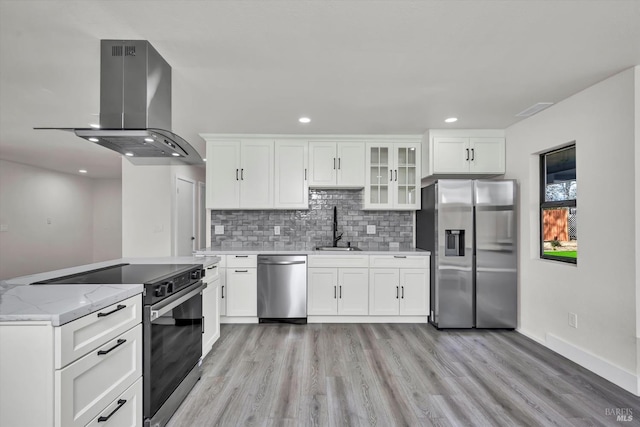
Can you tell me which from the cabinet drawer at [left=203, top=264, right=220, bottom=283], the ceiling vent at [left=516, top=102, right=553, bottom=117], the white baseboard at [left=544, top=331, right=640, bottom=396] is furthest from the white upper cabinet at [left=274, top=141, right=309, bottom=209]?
the white baseboard at [left=544, top=331, right=640, bottom=396]

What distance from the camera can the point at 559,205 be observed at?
9.89ft

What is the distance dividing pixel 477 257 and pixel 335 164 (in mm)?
2088

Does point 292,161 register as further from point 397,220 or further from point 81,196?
point 81,196

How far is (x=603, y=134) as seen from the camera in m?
2.45

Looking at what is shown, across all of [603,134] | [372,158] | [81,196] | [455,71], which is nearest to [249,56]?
[455,71]

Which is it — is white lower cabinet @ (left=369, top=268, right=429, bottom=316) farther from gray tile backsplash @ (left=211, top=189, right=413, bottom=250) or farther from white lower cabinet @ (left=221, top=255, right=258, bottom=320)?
white lower cabinet @ (left=221, top=255, right=258, bottom=320)

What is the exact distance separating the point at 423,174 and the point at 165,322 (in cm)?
338

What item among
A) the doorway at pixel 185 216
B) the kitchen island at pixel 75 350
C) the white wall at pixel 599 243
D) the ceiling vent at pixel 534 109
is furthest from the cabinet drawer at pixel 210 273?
the ceiling vent at pixel 534 109

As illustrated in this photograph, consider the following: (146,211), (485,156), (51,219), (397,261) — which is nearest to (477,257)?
(397,261)

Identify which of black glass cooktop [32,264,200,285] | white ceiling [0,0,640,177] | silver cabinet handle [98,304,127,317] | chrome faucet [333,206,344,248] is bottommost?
silver cabinet handle [98,304,127,317]

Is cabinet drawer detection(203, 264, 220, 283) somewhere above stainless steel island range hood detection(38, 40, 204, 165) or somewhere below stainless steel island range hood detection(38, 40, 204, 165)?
below

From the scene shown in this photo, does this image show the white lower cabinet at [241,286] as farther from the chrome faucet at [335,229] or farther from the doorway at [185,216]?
the doorway at [185,216]

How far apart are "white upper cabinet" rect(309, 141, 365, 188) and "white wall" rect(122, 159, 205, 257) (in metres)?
2.61

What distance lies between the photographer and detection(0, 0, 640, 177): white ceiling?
1637mm
